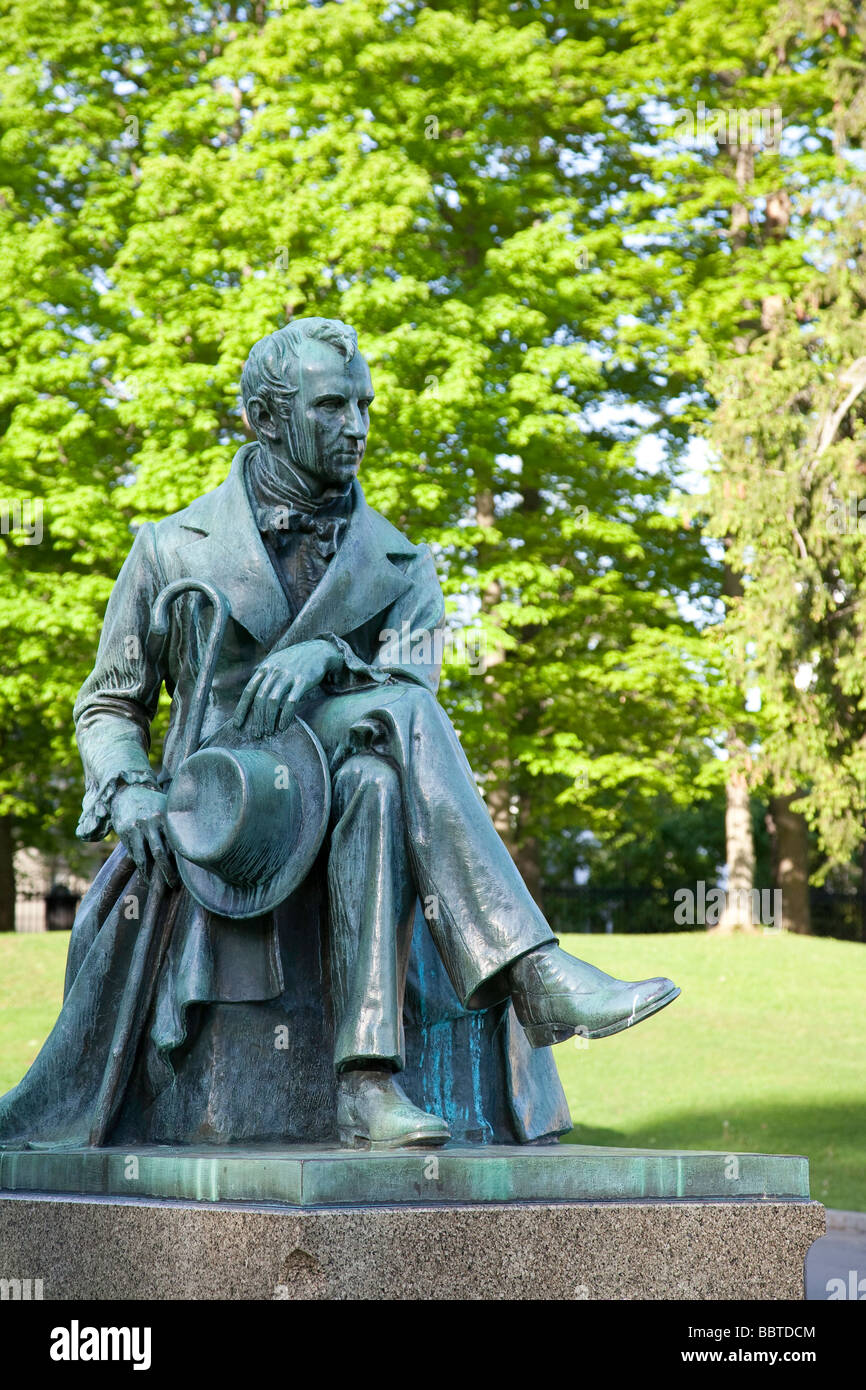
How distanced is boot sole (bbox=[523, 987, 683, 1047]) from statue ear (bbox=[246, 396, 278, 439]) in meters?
1.86

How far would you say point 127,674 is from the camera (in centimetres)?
468

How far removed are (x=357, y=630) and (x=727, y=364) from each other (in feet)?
51.4

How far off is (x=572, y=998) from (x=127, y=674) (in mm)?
1665

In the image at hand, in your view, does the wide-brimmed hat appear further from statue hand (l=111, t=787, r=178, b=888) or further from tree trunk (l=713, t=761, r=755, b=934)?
tree trunk (l=713, t=761, r=755, b=934)

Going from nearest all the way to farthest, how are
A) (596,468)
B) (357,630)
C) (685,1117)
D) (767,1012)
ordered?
(357,630), (685,1117), (767,1012), (596,468)

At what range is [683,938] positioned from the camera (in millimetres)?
19000

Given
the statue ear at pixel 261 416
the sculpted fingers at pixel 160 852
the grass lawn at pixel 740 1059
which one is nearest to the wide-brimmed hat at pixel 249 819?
the sculpted fingers at pixel 160 852

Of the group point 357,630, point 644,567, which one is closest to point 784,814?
point 644,567

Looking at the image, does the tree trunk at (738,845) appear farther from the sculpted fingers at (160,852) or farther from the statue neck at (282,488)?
the sculpted fingers at (160,852)

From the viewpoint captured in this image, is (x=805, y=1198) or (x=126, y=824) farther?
(x=126, y=824)

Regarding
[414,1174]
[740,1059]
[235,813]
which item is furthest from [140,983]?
[740,1059]

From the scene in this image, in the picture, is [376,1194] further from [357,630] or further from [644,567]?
[644,567]

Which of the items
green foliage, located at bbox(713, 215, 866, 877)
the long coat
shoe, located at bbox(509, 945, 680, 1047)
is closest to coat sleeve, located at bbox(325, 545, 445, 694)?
the long coat

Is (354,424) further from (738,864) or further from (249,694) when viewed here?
(738,864)
